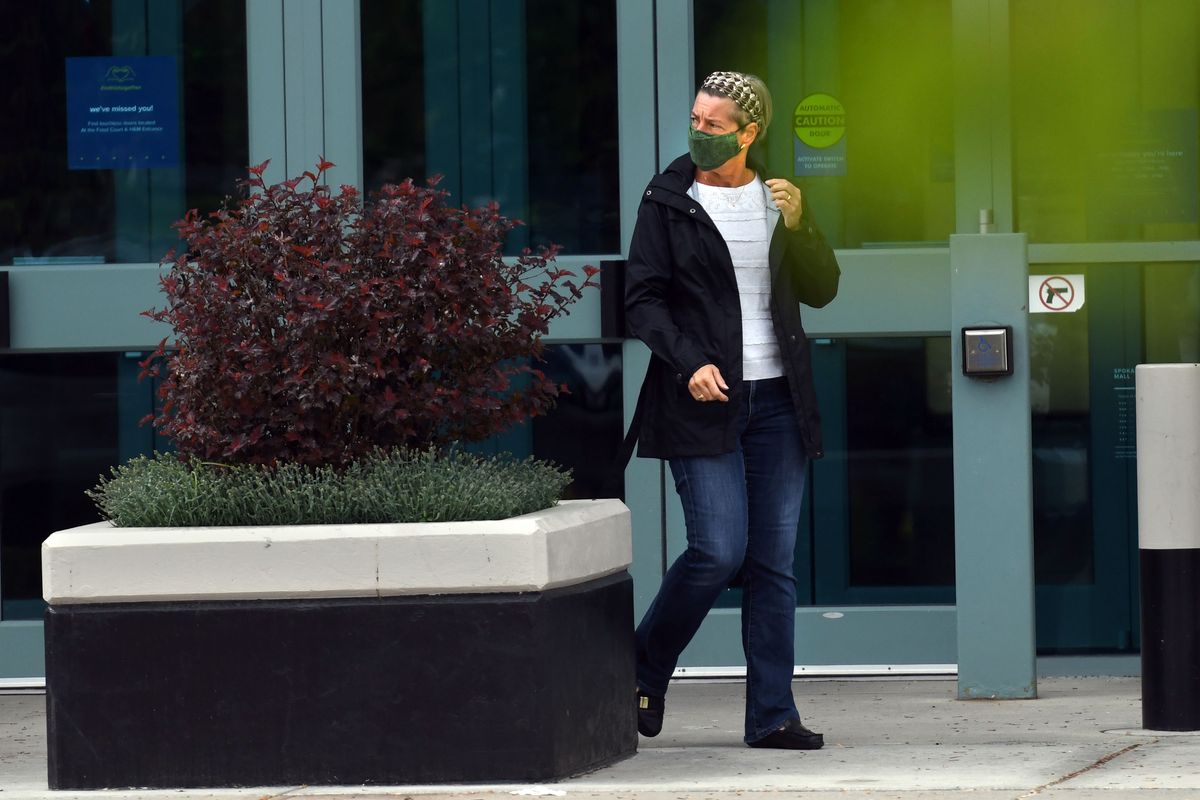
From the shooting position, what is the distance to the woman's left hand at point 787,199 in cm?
478

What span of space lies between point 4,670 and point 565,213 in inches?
102

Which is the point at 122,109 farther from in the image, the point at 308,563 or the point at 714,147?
the point at 308,563

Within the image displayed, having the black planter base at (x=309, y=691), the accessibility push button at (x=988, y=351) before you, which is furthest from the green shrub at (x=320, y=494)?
the accessibility push button at (x=988, y=351)

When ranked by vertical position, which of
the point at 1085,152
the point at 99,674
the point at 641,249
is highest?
the point at 1085,152

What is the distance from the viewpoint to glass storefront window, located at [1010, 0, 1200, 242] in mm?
6641

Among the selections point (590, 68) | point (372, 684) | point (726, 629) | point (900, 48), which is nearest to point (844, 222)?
point (900, 48)

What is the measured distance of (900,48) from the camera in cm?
667

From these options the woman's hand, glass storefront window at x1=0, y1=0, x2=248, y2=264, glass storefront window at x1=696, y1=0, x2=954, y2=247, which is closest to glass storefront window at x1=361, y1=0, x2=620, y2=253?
glass storefront window at x1=696, y1=0, x2=954, y2=247

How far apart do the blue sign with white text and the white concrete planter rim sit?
2744 mm

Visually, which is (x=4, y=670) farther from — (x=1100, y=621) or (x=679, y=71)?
(x=1100, y=621)

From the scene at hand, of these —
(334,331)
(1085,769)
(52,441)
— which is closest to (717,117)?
(334,331)

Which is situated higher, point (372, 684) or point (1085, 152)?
point (1085, 152)

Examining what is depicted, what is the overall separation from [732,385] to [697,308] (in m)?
0.23

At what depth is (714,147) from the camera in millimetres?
4840
